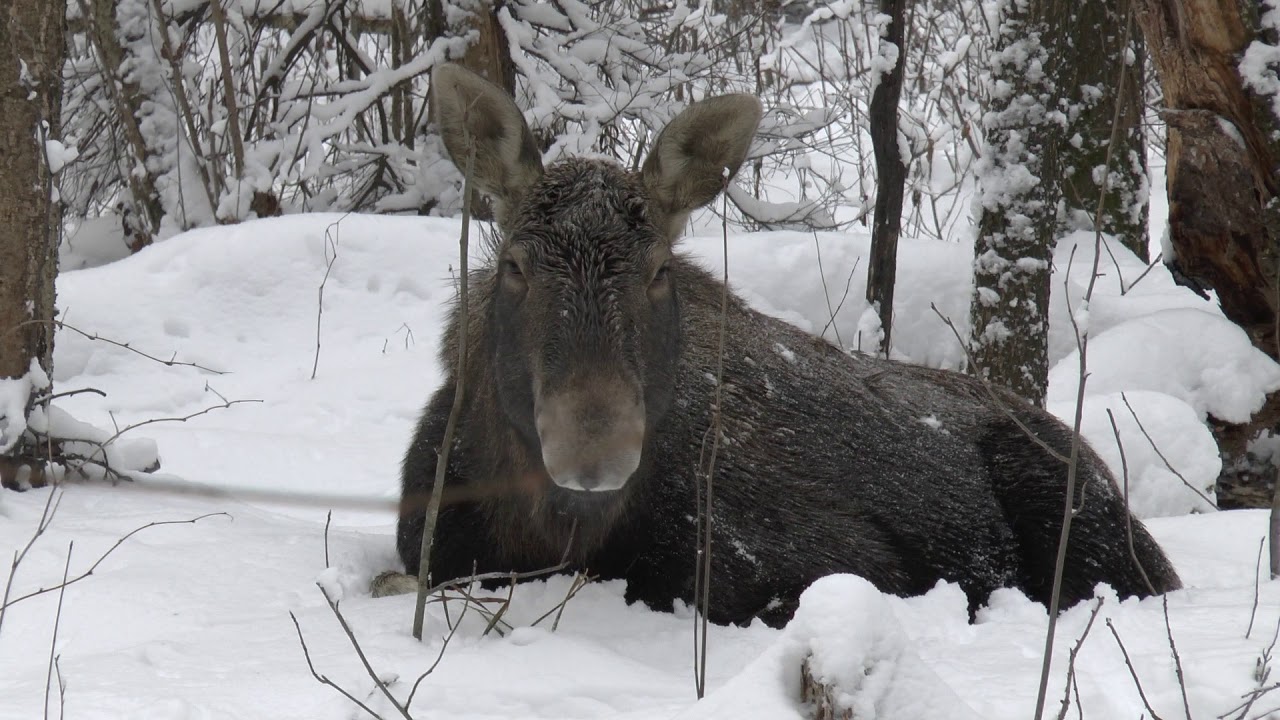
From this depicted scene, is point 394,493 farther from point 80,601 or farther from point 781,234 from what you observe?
point 781,234

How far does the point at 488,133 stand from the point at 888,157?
340 cm

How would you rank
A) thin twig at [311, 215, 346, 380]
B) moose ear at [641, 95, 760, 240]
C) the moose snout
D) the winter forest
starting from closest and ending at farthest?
the winter forest
the moose snout
moose ear at [641, 95, 760, 240]
thin twig at [311, 215, 346, 380]

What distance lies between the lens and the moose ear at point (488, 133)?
→ 141 inches

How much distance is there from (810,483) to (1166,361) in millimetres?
3711

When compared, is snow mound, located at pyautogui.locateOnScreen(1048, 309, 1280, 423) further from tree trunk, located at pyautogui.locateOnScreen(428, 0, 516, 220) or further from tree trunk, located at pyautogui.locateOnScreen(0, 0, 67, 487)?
tree trunk, located at pyautogui.locateOnScreen(0, 0, 67, 487)

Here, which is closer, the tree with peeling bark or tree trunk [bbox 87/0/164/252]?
the tree with peeling bark

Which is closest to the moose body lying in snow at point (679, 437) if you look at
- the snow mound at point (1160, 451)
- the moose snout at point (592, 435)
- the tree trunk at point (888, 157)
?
the moose snout at point (592, 435)

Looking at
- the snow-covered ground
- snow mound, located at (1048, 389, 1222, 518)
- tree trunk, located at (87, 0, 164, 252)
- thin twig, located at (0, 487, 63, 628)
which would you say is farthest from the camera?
tree trunk, located at (87, 0, 164, 252)

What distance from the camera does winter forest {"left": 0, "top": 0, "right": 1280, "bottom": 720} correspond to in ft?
8.95

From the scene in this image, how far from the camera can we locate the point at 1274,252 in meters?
5.33

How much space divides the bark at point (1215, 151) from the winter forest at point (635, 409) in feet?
0.07

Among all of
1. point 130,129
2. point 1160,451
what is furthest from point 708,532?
point 130,129

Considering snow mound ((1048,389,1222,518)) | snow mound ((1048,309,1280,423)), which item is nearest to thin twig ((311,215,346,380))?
snow mound ((1048,309,1280,423))

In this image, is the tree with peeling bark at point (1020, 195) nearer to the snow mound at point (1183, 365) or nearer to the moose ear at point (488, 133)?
the snow mound at point (1183, 365)
